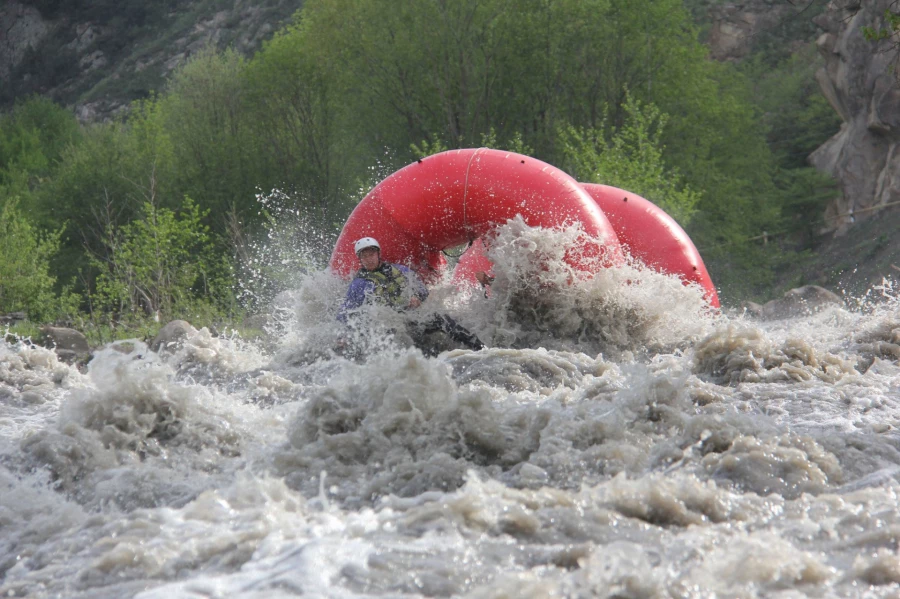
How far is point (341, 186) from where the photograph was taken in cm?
2716

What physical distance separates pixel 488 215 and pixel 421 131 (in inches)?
626

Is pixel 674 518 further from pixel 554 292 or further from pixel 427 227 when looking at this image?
pixel 427 227

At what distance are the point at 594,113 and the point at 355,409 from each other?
2027 cm

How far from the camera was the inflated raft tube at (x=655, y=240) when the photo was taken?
33.1 feet

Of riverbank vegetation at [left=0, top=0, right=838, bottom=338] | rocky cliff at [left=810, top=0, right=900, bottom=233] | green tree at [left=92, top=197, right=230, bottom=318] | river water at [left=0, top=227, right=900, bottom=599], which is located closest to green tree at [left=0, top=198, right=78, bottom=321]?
riverbank vegetation at [left=0, top=0, right=838, bottom=338]

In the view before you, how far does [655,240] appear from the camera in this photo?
10.2 meters

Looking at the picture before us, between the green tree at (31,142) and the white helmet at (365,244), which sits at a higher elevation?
the white helmet at (365,244)

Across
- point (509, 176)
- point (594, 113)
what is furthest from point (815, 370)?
point (594, 113)

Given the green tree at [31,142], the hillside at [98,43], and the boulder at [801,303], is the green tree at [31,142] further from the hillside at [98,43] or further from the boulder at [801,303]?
the boulder at [801,303]

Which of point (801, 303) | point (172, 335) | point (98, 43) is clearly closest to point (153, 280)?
point (172, 335)

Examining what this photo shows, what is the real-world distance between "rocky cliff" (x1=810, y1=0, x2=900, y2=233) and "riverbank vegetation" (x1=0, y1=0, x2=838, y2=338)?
2124 millimetres

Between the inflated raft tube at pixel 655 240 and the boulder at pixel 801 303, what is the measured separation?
406 centimetres

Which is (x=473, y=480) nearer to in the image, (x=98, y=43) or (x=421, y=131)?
(x=421, y=131)

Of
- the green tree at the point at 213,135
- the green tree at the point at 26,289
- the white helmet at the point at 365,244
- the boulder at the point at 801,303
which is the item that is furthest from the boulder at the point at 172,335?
the green tree at the point at 213,135
